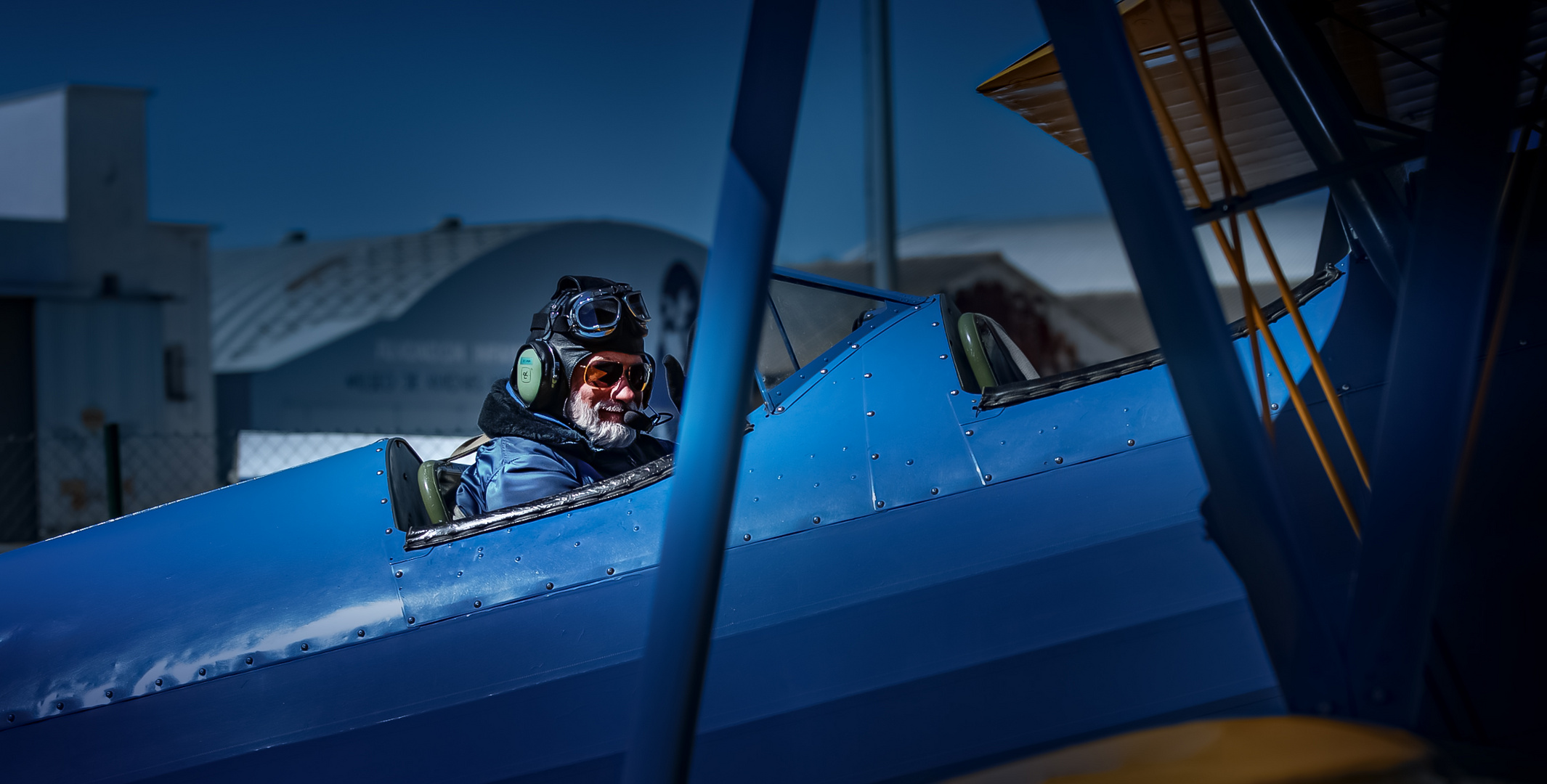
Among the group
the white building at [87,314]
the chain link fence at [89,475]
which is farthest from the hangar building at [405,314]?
the chain link fence at [89,475]

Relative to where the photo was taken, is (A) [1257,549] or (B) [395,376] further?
(B) [395,376]

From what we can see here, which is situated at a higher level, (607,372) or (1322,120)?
(1322,120)

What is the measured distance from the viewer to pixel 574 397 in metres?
Answer: 2.99

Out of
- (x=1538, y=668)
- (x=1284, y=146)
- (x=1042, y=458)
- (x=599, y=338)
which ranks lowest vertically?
(x=1538, y=668)

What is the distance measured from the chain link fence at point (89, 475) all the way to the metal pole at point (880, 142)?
4.67 meters

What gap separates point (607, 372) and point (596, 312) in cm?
19

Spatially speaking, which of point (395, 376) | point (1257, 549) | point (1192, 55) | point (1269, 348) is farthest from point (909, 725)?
point (395, 376)

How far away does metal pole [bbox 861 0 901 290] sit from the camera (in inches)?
330

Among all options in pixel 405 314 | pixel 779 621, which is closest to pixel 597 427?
pixel 779 621

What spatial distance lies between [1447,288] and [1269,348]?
0.52m

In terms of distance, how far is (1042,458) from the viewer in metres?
2.07

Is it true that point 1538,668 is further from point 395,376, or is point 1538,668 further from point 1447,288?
point 395,376

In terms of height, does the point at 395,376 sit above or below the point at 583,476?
above

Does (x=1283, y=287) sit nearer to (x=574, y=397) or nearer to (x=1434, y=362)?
(x=1434, y=362)
